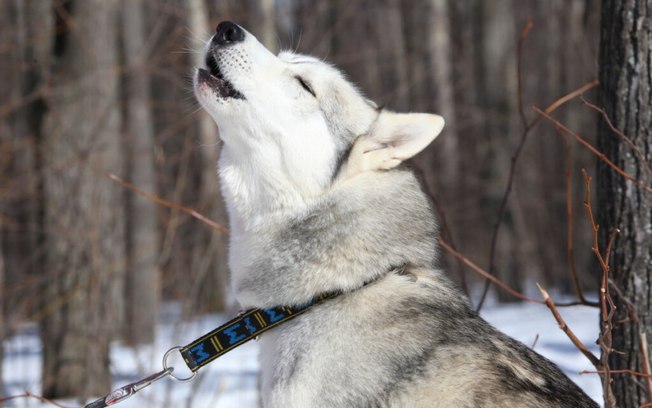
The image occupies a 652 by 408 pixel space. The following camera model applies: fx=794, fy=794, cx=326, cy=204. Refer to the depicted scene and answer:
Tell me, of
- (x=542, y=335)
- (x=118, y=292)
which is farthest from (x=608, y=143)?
(x=118, y=292)

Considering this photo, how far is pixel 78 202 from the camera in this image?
6.18 meters

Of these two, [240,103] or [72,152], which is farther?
[72,152]

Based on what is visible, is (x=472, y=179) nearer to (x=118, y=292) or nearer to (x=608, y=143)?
(x=118, y=292)

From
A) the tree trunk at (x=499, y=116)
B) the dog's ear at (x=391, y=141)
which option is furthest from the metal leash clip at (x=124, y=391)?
the tree trunk at (x=499, y=116)

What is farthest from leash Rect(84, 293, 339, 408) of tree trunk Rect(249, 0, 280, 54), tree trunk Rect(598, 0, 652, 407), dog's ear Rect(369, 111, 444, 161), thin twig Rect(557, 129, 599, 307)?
tree trunk Rect(249, 0, 280, 54)

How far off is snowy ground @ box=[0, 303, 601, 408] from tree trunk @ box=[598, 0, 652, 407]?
1.09 metres

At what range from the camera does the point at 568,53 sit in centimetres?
2086

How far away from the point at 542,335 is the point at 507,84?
657cm

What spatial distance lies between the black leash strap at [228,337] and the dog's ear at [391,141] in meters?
0.60

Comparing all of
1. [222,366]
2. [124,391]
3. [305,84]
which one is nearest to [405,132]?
[305,84]

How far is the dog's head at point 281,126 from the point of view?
9.86 ft

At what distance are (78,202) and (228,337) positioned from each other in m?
3.69

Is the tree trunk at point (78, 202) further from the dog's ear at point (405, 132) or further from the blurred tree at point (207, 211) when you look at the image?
the dog's ear at point (405, 132)

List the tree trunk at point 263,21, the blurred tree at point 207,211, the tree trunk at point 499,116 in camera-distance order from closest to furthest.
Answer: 1. the blurred tree at point 207,211
2. the tree trunk at point 263,21
3. the tree trunk at point 499,116
